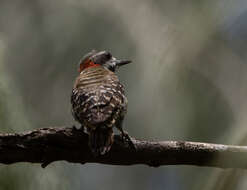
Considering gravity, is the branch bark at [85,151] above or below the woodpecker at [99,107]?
below

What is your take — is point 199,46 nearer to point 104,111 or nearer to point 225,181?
point 104,111

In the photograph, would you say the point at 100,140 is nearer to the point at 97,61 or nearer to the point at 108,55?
the point at 108,55

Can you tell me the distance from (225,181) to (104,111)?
4.33 feet

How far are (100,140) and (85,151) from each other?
2.8 inches

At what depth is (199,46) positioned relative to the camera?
76.4 inches

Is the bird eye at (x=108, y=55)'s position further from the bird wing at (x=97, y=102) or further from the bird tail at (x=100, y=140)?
the bird tail at (x=100, y=140)

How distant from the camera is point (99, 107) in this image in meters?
2.32

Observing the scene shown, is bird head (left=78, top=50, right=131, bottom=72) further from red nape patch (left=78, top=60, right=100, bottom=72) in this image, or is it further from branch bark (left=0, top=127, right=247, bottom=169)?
branch bark (left=0, top=127, right=247, bottom=169)

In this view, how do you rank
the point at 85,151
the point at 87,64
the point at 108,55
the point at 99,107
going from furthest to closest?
the point at 87,64 < the point at 108,55 < the point at 99,107 < the point at 85,151

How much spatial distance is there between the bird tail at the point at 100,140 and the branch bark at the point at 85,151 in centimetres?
3

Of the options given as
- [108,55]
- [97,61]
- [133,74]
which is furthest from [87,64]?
[133,74]

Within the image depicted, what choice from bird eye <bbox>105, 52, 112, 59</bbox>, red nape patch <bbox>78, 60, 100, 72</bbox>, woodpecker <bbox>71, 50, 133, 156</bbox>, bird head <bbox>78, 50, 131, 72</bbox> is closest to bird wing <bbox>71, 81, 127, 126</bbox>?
woodpecker <bbox>71, 50, 133, 156</bbox>

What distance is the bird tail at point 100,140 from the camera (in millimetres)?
1928

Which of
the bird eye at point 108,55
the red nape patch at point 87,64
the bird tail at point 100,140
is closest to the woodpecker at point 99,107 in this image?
the bird tail at point 100,140
